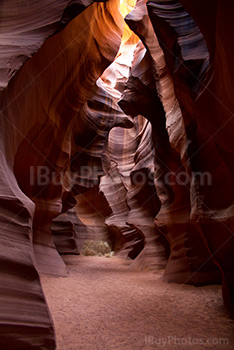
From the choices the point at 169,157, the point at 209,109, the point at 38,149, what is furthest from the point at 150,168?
the point at 209,109

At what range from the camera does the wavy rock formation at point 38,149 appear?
292 centimetres

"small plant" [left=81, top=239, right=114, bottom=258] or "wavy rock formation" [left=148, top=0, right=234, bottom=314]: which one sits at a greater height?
"wavy rock formation" [left=148, top=0, right=234, bottom=314]

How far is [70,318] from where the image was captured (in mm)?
4484

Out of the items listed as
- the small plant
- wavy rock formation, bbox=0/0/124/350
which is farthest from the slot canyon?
the small plant

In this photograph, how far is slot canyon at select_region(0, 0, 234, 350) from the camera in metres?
3.32

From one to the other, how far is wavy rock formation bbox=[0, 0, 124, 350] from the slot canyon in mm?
17

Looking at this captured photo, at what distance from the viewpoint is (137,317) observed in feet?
15.4

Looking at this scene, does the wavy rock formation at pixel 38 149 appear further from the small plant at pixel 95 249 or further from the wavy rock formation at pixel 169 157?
the small plant at pixel 95 249

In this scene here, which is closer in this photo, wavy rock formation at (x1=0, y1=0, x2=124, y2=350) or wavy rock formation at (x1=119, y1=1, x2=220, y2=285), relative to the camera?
wavy rock formation at (x1=0, y1=0, x2=124, y2=350)

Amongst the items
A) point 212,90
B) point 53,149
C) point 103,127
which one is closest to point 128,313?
point 212,90

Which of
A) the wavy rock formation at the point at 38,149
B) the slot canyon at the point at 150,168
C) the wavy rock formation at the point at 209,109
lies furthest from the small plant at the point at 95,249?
the wavy rock formation at the point at 209,109

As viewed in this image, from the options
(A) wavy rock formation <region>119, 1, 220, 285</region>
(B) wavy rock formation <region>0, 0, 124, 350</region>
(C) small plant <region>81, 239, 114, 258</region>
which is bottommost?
(C) small plant <region>81, 239, 114, 258</region>

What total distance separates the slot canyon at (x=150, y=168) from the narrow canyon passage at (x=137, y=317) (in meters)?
0.02

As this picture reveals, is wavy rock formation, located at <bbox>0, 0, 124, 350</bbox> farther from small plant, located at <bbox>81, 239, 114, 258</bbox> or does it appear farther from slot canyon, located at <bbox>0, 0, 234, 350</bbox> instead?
small plant, located at <bbox>81, 239, 114, 258</bbox>
